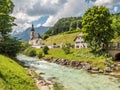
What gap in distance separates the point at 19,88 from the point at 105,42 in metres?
55.6

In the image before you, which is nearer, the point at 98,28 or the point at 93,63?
the point at 93,63

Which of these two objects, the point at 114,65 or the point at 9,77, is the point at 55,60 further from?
the point at 9,77

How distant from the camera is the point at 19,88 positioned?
28141 mm

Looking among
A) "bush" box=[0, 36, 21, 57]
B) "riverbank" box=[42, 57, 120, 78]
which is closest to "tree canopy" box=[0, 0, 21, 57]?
"bush" box=[0, 36, 21, 57]

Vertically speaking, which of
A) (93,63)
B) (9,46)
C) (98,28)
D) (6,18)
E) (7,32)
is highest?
(6,18)

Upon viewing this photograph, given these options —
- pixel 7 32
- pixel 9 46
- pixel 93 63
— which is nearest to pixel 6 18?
pixel 7 32

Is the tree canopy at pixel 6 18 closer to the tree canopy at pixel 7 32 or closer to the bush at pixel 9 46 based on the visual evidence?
the tree canopy at pixel 7 32

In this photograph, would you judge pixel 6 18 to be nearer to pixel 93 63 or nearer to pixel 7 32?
pixel 7 32

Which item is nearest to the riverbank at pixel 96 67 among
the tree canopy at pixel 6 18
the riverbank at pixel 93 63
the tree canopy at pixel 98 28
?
the riverbank at pixel 93 63

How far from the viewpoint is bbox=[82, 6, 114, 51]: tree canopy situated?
252ft

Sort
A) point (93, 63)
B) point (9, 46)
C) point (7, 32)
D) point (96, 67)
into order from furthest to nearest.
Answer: point (7, 32) → point (93, 63) → point (9, 46) → point (96, 67)

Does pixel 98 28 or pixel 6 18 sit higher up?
pixel 6 18

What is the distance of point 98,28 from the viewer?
251 ft

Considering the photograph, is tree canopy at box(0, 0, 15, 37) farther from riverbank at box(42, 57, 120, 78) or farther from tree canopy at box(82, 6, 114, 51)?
tree canopy at box(82, 6, 114, 51)
